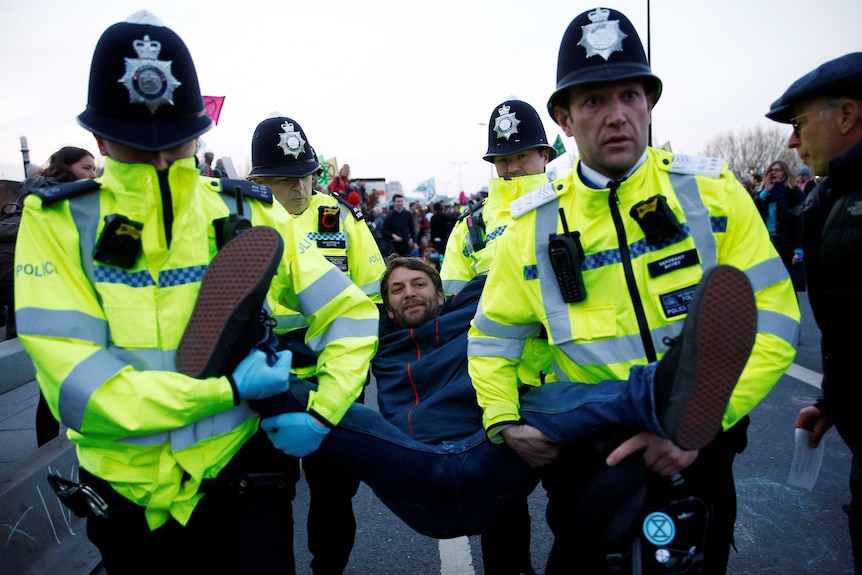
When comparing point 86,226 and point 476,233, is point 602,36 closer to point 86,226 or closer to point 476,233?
point 86,226

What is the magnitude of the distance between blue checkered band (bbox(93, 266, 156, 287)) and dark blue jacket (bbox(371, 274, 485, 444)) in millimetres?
1279

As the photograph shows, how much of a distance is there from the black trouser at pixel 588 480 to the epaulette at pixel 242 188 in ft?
4.19

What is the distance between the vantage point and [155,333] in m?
1.78

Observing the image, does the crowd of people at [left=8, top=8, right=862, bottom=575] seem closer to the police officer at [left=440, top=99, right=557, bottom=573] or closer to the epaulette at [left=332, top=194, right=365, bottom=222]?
the police officer at [left=440, top=99, right=557, bottom=573]

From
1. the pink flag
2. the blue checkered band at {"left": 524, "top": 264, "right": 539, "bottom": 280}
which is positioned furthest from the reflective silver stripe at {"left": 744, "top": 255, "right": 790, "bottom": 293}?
the pink flag

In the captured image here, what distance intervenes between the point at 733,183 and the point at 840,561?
231 cm

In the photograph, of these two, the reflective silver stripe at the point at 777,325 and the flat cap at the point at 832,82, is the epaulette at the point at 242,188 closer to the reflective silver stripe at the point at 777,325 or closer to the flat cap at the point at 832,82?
the reflective silver stripe at the point at 777,325

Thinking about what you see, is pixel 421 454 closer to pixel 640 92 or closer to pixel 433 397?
pixel 433 397

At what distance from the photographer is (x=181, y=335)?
1795mm

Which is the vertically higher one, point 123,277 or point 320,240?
point 123,277

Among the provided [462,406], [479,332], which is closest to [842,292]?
[479,332]

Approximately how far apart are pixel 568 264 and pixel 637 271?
20cm

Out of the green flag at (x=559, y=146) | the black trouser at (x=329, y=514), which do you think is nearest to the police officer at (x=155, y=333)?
the black trouser at (x=329, y=514)

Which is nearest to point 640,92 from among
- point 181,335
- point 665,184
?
point 665,184
